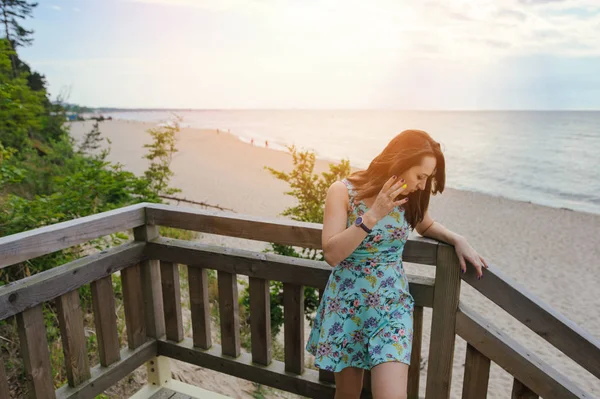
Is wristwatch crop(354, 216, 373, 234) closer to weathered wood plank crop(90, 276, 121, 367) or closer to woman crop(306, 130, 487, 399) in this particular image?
woman crop(306, 130, 487, 399)

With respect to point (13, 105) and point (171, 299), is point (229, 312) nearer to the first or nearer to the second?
point (171, 299)

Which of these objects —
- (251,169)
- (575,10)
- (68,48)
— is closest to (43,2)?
(251,169)

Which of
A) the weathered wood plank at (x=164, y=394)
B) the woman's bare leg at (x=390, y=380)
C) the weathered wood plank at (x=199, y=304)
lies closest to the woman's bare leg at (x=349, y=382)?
the woman's bare leg at (x=390, y=380)

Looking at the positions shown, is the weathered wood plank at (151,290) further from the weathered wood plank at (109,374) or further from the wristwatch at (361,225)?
the wristwatch at (361,225)

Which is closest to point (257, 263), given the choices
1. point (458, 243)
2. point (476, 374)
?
point (458, 243)

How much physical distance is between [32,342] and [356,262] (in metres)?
1.47

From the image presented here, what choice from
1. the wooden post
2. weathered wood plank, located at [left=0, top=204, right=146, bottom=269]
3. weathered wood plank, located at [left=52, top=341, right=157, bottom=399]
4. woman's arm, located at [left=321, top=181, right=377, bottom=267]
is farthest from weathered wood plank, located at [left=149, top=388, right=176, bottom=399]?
woman's arm, located at [left=321, top=181, right=377, bottom=267]

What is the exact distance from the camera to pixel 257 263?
2061 mm

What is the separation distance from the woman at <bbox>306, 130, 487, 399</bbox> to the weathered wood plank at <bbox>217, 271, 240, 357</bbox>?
63cm

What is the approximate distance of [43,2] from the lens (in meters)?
17.6

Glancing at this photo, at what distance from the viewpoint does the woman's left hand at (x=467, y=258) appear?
1574mm

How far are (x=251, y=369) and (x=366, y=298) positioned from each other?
0.95 metres

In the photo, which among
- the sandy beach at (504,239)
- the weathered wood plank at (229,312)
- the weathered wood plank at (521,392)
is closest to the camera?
the weathered wood plank at (521,392)

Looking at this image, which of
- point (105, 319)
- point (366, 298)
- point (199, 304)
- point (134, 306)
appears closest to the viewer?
point (366, 298)
